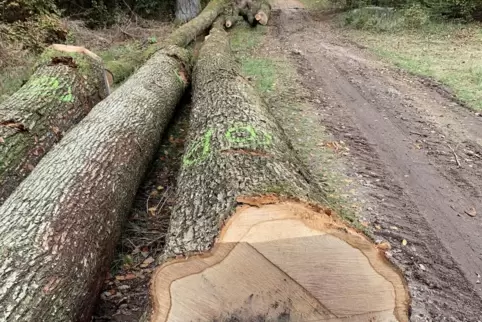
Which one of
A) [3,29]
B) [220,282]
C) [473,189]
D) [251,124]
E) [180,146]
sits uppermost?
[3,29]

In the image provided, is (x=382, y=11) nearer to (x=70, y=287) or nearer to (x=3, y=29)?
(x=3, y=29)

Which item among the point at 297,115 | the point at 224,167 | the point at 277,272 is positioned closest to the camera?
the point at 277,272

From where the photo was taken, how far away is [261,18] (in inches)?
578

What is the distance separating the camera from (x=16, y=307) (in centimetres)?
252

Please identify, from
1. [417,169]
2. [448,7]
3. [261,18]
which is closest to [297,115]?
[417,169]

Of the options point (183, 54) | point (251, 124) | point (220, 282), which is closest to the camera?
point (220, 282)

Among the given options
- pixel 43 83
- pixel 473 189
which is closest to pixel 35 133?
pixel 43 83

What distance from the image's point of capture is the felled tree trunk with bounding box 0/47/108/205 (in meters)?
4.18

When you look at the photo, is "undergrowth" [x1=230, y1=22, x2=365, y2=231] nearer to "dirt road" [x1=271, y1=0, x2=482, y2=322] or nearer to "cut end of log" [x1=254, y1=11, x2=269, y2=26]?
"dirt road" [x1=271, y1=0, x2=482, y2=322]

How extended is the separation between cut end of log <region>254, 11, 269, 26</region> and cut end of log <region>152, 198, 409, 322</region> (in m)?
13.3

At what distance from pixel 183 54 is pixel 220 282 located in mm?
6039

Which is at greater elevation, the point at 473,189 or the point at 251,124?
the point at 251,124

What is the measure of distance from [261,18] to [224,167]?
1261 cm

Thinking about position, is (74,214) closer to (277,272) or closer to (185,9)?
(277,272)
